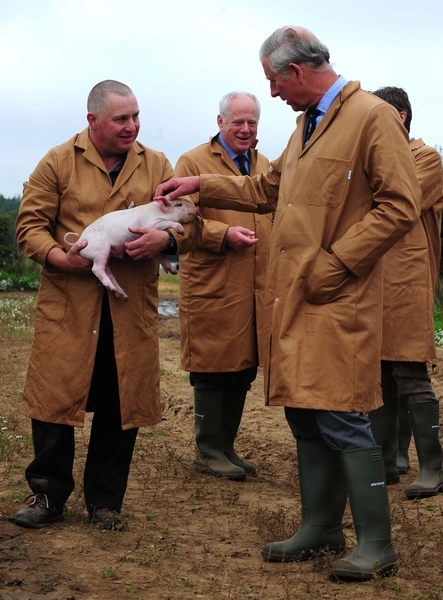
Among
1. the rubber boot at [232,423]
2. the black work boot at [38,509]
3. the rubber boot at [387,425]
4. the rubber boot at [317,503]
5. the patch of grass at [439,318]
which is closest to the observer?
the rubber boot at [317,503]

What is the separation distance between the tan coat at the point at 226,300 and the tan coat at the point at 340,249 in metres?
2.02

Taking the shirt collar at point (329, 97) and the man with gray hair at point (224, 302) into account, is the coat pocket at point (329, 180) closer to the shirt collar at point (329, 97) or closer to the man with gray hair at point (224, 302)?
the shirt collar at point (329, 97)

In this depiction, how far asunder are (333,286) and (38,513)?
6.63 feet

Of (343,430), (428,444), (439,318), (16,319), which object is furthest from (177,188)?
(16,319)

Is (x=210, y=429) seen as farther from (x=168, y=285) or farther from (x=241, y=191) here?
(x=168, y=285)

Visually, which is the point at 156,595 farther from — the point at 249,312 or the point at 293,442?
the point at 293,442

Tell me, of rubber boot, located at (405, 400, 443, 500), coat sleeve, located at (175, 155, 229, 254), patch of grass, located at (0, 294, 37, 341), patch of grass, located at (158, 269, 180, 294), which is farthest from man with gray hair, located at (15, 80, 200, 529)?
patch of grass, located at (158, 269, 180, 294)

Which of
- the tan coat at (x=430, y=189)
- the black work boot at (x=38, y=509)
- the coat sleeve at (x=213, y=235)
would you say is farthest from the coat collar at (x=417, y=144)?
the black work boot at (x=38, y=509)

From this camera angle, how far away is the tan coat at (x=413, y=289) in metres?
5.84

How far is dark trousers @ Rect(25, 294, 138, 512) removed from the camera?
5004 millimetres

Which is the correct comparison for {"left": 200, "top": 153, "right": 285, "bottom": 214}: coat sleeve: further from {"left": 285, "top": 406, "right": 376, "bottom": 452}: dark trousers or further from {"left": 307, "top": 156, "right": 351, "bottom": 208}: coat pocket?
{"left": 285, "top": 406, "right": 376, "bottom": 452}: dark trousers

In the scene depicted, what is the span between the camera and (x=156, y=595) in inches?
156

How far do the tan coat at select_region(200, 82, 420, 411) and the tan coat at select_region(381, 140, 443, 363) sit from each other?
1553 millimetres

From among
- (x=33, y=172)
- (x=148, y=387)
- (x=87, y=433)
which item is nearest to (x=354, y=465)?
(x=148, y=387)
